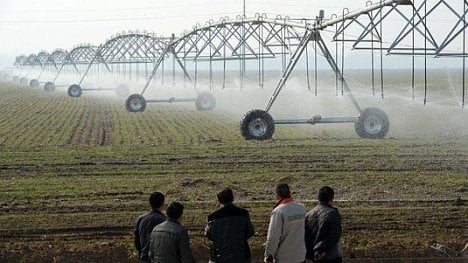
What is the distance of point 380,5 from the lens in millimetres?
21078

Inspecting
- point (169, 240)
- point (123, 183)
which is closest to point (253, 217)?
point (123, 183)

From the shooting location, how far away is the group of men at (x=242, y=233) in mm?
7004

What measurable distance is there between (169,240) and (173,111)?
3394cm

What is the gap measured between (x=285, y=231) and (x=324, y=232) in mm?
472

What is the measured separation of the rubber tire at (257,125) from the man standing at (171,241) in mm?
15747

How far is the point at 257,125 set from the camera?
74.9ft

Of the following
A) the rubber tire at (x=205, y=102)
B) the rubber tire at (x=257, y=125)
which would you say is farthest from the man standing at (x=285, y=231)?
the rubber tire at (x=205, y=102)

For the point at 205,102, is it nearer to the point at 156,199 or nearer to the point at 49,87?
the point at 156,199

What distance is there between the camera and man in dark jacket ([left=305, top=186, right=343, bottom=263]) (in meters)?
7.55

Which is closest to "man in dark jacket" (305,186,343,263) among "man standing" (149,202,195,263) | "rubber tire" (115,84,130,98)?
"man standing" (149,202,195,263)

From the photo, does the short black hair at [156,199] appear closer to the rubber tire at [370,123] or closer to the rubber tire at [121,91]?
the rubber tire at [370,123]

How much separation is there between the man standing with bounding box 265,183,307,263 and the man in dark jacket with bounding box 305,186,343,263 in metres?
0.28

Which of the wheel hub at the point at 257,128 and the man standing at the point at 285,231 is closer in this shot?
the man standing at the point at 285,231

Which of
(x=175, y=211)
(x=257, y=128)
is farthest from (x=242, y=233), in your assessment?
(x=257, y=128)
